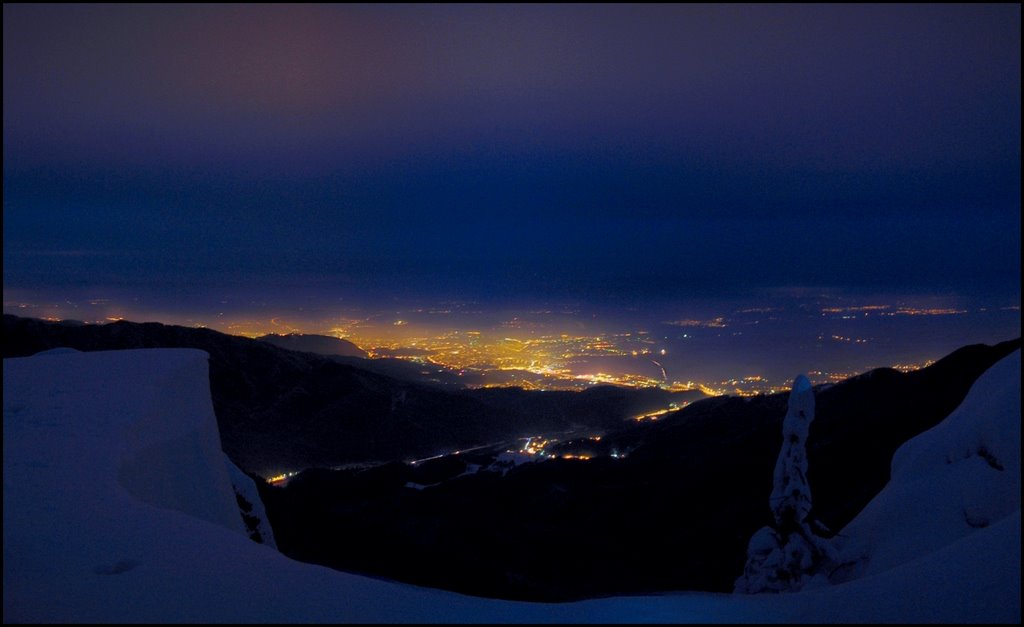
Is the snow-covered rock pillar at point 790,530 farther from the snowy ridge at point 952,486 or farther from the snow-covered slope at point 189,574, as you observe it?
the snow-covered slope at point 189,574

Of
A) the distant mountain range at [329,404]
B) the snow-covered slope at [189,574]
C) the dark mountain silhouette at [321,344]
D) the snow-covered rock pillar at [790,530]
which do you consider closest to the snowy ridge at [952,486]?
the snow-covered slope at [189,574]

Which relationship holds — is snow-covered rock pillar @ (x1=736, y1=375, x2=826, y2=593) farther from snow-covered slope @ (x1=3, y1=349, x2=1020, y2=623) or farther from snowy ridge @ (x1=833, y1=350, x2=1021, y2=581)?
snow-covered slope @ (x1=3, y1=349, x2=1020, y2=623)

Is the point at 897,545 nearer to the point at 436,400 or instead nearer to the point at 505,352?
the point at 436,400

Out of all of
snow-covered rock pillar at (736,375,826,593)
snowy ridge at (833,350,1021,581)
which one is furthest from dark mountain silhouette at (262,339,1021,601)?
snowy ridge at (833,350,1021,581)

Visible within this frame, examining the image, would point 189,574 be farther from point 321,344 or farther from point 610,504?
point 321,344

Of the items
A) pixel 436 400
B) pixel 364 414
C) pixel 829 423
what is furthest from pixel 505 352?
pixel 829 423

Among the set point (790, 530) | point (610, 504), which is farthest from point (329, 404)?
point (790, 530)
